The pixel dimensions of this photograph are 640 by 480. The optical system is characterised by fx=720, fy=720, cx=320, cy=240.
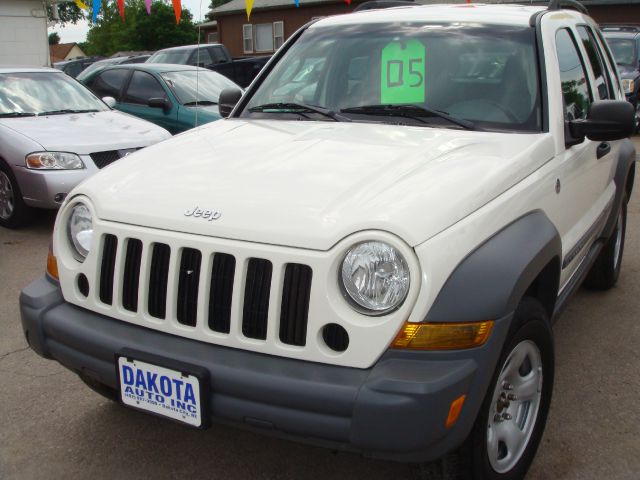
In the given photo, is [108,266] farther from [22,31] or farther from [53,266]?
[22,31]

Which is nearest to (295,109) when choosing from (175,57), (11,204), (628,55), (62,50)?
(11,204)

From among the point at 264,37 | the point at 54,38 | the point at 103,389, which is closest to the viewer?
the point at 103,389

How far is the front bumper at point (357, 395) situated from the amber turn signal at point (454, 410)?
0.06ft

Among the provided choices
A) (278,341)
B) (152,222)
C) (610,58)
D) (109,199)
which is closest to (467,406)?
(278,341)

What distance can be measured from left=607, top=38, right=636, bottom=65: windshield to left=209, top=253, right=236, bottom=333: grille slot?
1318 cm

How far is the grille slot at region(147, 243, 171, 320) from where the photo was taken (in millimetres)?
2498

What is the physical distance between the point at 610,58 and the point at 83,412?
3892 mm

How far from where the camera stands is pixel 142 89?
9539mm

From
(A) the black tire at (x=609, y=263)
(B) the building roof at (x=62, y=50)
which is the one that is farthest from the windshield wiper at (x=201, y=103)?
(B) the building roof at (x=62, y=50)

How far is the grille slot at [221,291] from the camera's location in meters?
2.37

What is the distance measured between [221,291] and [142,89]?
7.75 metres

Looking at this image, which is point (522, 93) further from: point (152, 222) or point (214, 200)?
point (152, 222)

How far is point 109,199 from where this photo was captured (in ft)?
8.86

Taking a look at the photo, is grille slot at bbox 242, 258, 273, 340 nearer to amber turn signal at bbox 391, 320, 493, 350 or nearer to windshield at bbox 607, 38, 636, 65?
amber turn signal at bbox 391, 320, 493, 350
